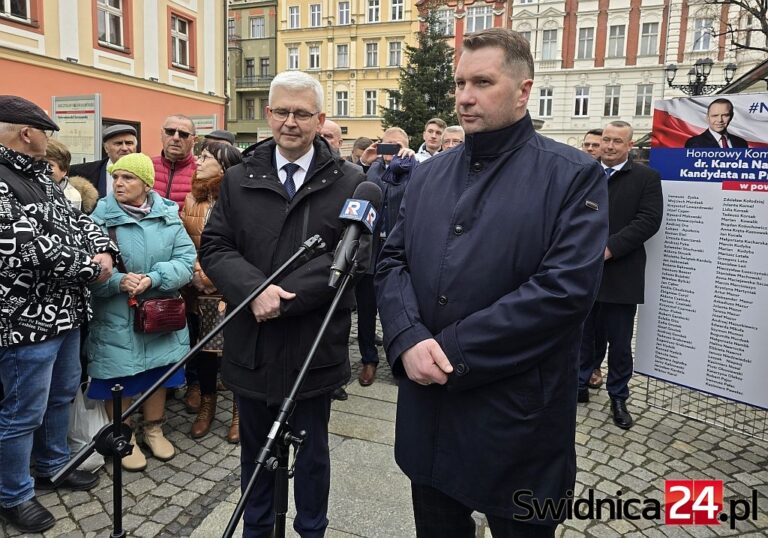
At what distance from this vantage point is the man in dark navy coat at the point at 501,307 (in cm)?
180

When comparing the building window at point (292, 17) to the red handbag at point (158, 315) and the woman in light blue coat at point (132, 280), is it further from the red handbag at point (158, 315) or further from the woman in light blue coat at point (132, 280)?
the red handbag at point (158, 315)

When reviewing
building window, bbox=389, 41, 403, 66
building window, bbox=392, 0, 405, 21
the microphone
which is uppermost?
building window, bbox=392, 0, 405, 21

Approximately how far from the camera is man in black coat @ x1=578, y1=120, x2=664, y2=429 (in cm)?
414

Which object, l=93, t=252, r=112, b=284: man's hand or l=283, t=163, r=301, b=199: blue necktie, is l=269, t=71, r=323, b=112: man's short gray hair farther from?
l=93, t=252, r=112, b=284: man's hand

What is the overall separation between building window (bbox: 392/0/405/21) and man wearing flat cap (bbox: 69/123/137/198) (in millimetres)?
39722

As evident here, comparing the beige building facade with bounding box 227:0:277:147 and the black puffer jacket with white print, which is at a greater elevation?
the beige building facade with bounding box 227:0:277:147

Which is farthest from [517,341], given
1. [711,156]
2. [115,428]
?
[711,156]

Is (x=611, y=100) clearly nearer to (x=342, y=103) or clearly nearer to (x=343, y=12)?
(x=342, y=103)

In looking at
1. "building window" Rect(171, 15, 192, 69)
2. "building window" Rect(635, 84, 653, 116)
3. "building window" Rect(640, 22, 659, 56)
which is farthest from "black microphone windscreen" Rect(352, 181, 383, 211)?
"building window" Rect(640, 22, 659, 56)

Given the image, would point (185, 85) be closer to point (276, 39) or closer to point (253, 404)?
point (253, 404)

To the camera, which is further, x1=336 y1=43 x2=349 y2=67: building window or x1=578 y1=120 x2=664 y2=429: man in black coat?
x1=336 y1=43 x2=349 y2=67: building window

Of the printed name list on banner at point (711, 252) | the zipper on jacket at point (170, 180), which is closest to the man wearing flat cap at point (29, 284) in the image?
the zipper on jacket at point (170, 180)

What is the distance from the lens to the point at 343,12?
42812 mm

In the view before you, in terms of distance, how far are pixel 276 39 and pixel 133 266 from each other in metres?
46.8
